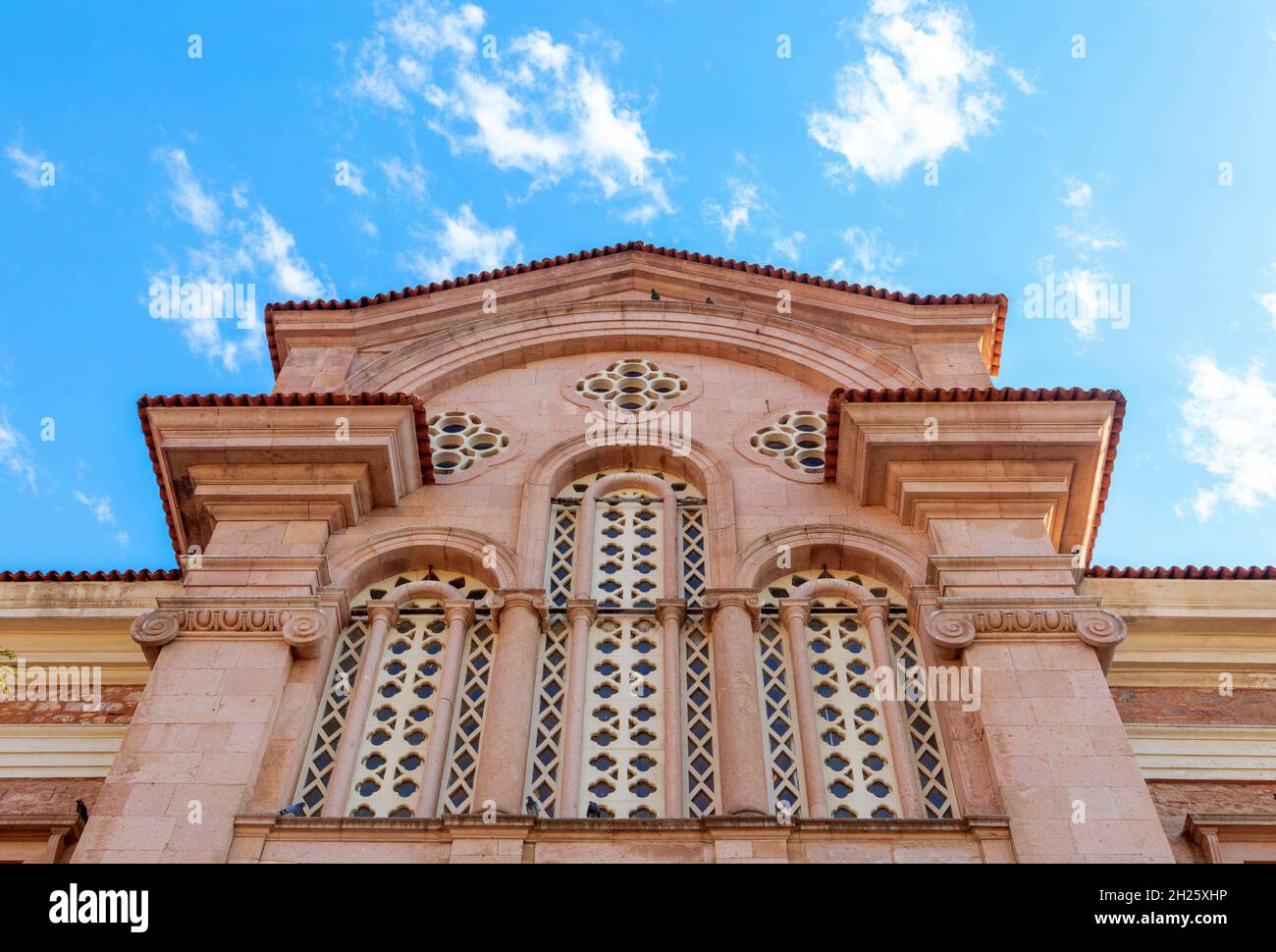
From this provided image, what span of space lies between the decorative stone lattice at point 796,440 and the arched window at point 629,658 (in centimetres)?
90

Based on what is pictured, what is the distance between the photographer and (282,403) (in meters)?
13.6

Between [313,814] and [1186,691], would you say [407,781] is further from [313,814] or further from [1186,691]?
[1186,691]

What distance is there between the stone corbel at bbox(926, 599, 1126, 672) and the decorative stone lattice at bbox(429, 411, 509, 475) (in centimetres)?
487

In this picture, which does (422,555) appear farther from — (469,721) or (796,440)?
(796,440)

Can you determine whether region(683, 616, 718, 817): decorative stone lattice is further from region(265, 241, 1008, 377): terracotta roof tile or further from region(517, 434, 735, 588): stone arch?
region(265, 241, 1008, 377): terracotta roof tile

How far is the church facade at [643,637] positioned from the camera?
1022 cm

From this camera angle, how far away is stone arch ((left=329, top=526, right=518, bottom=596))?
42.0 feet

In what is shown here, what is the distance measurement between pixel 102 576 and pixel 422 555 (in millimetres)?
3078

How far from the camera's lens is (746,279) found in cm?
1703

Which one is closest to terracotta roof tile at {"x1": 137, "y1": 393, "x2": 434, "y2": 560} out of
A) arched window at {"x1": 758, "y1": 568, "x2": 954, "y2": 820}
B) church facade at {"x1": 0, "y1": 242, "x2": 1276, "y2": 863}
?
church facade at {"x1": 0, "y1": 242, "x2": 1276, "y2": 863}

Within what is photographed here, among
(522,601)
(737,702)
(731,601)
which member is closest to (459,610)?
(522,601)

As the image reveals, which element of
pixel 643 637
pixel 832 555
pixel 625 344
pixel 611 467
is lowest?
pixel 643 637

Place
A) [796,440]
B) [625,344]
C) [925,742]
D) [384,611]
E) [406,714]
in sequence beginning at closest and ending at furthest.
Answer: [925,742]
[406,714]
[384,611]
[796,440]
[625,344]

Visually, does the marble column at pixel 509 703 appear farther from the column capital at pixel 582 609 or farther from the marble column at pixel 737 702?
the marble column at pixel 737 702
